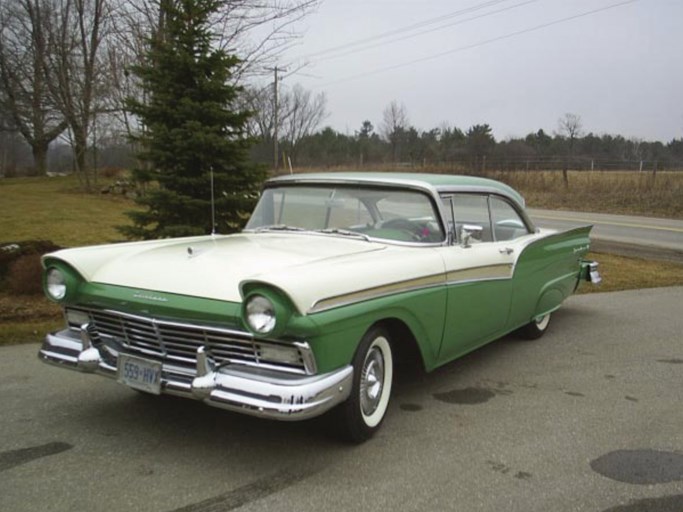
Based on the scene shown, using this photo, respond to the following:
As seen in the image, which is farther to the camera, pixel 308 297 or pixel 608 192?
pixel 608 192

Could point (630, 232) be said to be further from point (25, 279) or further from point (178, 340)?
point (178, 340)

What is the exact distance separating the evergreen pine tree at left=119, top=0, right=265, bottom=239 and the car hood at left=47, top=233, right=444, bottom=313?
364cm

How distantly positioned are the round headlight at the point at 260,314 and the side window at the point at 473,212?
198 centimetres

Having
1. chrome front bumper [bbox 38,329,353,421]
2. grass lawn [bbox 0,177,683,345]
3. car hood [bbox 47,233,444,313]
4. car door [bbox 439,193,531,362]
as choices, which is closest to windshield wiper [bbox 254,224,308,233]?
car hood [bbox 47,233,444,313]

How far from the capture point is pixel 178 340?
11.1 ft

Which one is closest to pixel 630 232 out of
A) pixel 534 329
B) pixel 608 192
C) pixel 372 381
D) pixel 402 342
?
pixel 608 192

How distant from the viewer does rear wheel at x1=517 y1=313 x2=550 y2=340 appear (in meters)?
5.92

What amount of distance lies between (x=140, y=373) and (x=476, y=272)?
2.36m

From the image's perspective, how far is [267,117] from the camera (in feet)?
166

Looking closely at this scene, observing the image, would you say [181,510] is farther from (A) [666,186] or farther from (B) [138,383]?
(A) [666,186]

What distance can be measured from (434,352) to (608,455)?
45.3 inches

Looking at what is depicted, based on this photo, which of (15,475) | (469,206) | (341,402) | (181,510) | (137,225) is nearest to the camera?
(181,510)

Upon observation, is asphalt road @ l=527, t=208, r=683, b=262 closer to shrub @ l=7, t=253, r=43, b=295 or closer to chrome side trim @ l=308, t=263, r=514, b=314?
chrome side trim @ l=308, t=263, r=514, b=314

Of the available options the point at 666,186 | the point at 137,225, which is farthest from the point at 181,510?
the point at 666,186
